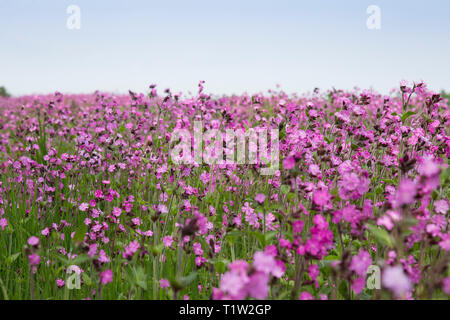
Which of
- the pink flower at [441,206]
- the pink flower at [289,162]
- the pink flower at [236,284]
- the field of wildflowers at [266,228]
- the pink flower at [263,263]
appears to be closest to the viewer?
the pink flower at [236,284]

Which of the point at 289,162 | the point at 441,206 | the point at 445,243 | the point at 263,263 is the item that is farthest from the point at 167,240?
the point at 441,206

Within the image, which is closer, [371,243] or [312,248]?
[312,248]

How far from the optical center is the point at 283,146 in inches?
152

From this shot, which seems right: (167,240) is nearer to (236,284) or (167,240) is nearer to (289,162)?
(289,162)

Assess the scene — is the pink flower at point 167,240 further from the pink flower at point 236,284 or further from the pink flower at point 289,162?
the pink flower at point 236,284

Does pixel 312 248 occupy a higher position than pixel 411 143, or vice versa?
pixel 411 143

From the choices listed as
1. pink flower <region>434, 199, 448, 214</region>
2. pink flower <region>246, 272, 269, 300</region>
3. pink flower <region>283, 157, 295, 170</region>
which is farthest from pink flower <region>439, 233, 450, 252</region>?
→ pink flower <region>246, 272, 269, 300</region>

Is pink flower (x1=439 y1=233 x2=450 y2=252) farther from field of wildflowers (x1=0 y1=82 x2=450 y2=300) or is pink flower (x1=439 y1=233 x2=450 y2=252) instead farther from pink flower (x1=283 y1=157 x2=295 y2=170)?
pink flower (x1=283 y1=157 x2=295 y2=170)

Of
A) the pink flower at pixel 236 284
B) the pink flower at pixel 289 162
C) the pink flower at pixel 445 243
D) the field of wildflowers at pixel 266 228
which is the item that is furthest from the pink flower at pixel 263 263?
the pink flower at pixel 445 243
